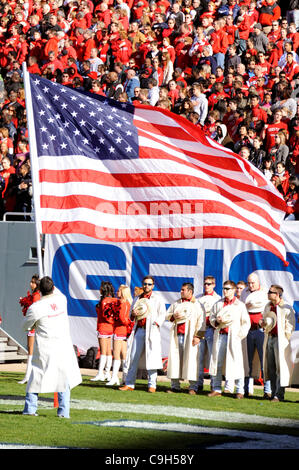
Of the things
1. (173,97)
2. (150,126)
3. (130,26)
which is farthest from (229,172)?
(130,26)

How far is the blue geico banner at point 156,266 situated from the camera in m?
19.7

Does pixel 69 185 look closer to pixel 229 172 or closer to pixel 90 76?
pixel 229 172

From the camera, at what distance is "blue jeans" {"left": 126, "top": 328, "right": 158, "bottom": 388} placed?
17.0 meters

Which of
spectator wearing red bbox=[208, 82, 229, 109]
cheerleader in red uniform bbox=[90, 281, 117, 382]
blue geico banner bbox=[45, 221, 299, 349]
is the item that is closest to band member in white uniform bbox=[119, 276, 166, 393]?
cheerleader in red uniform bbox=[90, 281, 117, 382]

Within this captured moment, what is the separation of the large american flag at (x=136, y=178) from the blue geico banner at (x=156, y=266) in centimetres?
→ 620

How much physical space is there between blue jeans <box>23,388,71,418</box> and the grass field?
0.12 m

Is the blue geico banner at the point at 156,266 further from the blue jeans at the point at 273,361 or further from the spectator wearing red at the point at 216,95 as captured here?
the spectator wearing red at the point at 216,95

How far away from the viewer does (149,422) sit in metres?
13.3

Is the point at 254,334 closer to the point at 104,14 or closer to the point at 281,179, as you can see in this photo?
the point at 281,179

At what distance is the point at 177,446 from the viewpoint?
1148cm

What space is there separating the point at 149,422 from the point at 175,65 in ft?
47.9

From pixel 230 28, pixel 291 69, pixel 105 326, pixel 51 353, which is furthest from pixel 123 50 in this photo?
pixel 51 353

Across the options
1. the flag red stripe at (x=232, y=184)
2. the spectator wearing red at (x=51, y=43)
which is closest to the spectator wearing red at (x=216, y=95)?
the spectator wearing red at (x=51, y=43)

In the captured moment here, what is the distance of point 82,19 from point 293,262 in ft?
40.7
